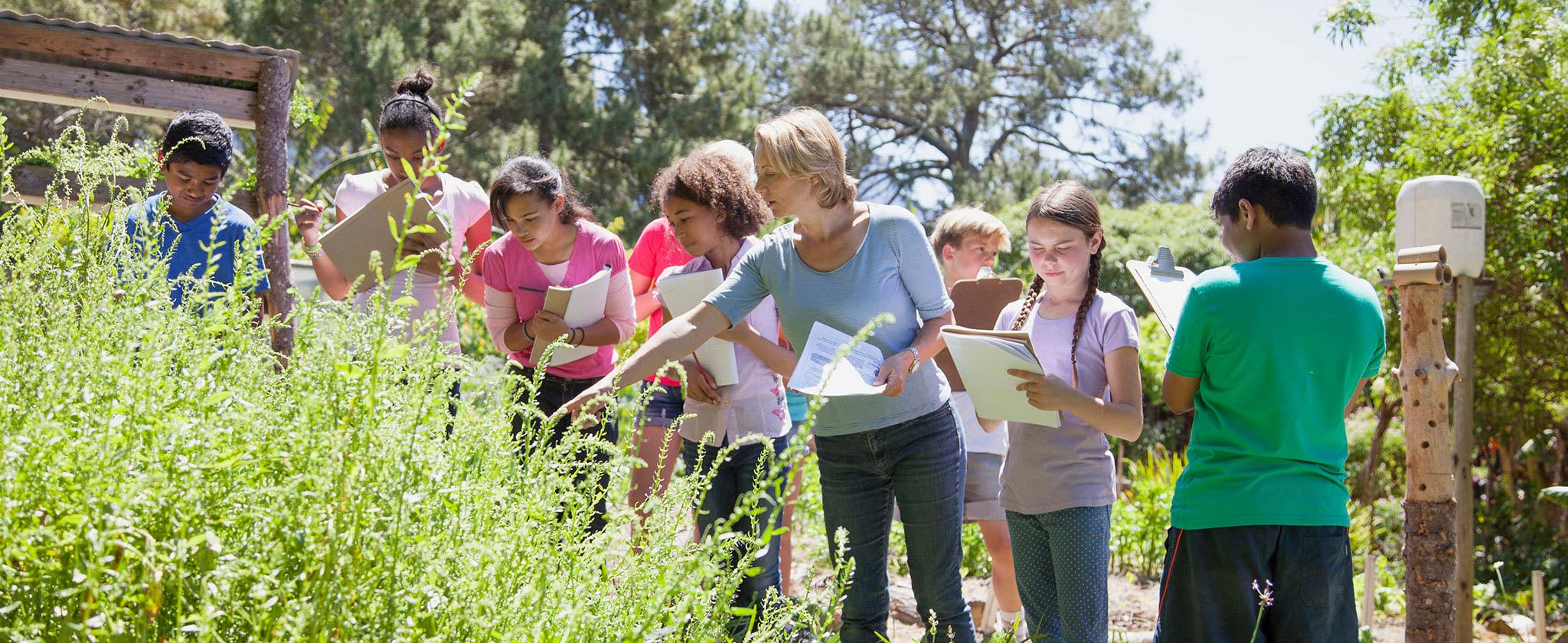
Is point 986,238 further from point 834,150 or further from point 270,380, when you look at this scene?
point 270,380

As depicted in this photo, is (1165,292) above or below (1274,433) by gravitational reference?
above

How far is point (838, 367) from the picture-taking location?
2.56 metres

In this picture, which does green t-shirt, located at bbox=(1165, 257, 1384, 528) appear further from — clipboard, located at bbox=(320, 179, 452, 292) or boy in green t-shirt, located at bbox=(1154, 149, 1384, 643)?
clipboard, located at bbox=(320, 179, 452, 292)

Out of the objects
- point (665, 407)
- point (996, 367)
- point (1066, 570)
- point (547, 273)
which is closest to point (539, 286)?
point (547, 273)

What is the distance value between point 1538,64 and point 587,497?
9.03 metres

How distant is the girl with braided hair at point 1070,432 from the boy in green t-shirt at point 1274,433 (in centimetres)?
34

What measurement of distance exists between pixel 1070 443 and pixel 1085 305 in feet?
1.22

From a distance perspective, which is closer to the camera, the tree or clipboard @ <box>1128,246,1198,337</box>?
clipboard @ <box>1128,246,1198,337</box>

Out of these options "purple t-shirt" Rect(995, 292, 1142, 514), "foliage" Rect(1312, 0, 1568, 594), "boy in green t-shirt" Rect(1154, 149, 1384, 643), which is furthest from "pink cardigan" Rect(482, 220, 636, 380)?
"foliage" Rect(1312, 0, 1568, 594)

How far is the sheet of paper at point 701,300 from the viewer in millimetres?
3371

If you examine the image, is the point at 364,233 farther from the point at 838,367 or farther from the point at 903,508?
the point at 903,508

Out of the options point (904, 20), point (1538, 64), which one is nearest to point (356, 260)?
point (1538, 64)

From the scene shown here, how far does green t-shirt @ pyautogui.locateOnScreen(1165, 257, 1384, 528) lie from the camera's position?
242 cm

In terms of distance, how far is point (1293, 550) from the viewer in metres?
2.42
